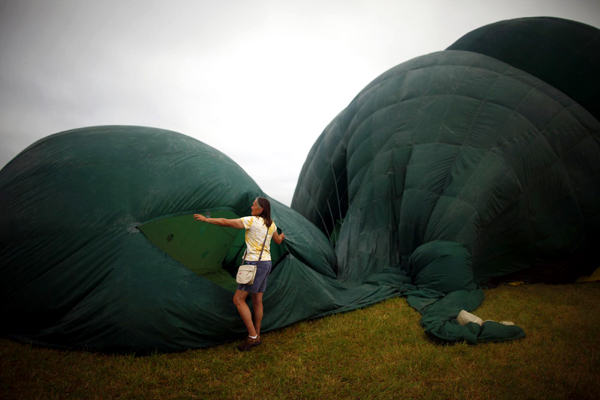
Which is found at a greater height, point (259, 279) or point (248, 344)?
point (259, 279)

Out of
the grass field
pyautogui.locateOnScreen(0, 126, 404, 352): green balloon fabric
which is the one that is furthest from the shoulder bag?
the grass field

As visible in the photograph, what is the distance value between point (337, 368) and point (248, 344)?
0.90 meters

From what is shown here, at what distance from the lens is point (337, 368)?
297cm

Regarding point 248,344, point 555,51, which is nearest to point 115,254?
point 248,344

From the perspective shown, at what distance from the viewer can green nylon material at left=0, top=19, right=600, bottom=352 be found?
338cm

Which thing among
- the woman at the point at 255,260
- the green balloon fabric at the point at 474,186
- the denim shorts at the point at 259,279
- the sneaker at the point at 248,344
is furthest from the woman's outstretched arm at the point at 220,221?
the green balloon fabric at the point at 474,186

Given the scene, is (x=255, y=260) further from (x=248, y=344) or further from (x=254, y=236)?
(x=248, y=344)

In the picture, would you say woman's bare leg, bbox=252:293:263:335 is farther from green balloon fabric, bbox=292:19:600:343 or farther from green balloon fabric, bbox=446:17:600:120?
green balloon fabric, bbox=446:17:600:120

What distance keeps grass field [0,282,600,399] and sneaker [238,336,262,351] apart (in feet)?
0.20

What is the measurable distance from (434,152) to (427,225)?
1.25m

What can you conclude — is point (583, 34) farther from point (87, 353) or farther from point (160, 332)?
point (87, 353)

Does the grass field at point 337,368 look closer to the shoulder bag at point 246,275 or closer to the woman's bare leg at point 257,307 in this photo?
the woman's bare leg at point 257,307

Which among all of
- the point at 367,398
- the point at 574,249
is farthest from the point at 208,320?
the point at 574,249

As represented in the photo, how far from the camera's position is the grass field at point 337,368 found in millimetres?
2598
